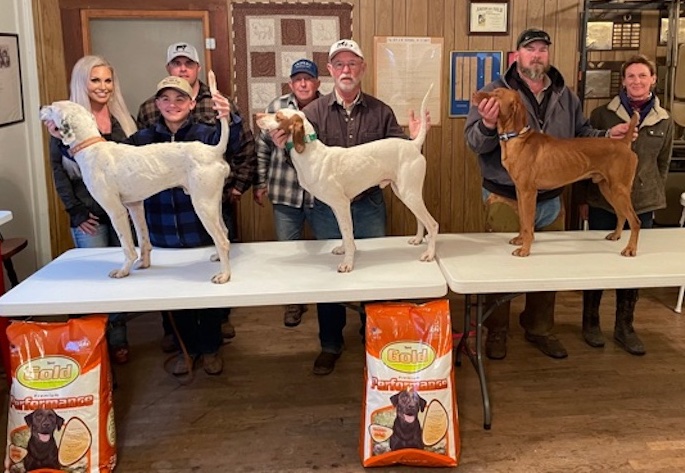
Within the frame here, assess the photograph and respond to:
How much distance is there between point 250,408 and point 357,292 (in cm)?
93

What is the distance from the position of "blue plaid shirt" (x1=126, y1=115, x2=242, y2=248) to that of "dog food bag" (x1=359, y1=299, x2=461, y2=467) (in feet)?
3.00

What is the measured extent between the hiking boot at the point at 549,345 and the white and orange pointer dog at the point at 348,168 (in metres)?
1.12

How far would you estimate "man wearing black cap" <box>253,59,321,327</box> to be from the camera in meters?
3.23

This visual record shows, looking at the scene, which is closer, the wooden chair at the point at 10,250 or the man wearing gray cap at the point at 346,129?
the man wearing gray cap at the point at 346,129

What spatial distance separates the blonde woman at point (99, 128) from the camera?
2799 mm

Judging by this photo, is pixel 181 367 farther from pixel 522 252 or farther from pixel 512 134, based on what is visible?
pixel 512 134

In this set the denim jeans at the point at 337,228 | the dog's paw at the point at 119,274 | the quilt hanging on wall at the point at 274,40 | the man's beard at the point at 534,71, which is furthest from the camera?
the quilt hanging on wall at the point at 274,40

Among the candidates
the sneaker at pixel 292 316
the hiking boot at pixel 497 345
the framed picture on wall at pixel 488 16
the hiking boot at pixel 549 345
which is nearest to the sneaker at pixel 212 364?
the sneaker at pixel 292 316

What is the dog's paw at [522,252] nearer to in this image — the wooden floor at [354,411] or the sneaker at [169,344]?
the wooden floor at [354,411]

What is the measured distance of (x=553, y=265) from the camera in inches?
96.9

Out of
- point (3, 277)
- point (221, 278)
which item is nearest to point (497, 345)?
point (221, 278)

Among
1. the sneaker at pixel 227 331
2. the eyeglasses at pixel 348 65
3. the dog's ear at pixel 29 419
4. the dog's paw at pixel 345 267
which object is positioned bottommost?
the sneaker at pixel 227 331

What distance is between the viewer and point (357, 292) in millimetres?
2236

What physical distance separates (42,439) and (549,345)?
2342 mm
